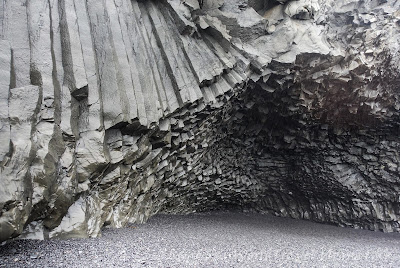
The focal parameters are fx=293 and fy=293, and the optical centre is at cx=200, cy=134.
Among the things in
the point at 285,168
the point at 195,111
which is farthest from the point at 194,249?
the point at 285,168

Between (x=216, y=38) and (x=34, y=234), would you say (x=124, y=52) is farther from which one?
(x=34, y=234)

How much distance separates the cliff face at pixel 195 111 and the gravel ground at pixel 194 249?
0.95 ft

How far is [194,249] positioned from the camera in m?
4.29

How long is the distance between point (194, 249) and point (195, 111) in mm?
2732

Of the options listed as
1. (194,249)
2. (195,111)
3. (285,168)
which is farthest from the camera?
(285,168)

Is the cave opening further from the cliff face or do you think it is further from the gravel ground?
the gravel ground

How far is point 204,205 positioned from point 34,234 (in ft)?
20.7

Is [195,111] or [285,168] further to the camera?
[285,168]

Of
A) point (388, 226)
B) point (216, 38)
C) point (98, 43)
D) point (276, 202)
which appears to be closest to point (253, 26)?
point (216, 38)

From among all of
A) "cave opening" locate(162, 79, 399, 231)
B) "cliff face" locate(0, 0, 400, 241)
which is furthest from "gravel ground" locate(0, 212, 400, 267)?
"cave opening" locate(162, 79, 399, 231)

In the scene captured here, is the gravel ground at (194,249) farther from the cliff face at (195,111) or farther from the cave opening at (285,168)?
the cave opening at (285,168)

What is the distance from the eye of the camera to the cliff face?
11.2ft

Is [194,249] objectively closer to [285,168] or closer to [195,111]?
[195,111]

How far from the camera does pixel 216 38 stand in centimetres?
662
